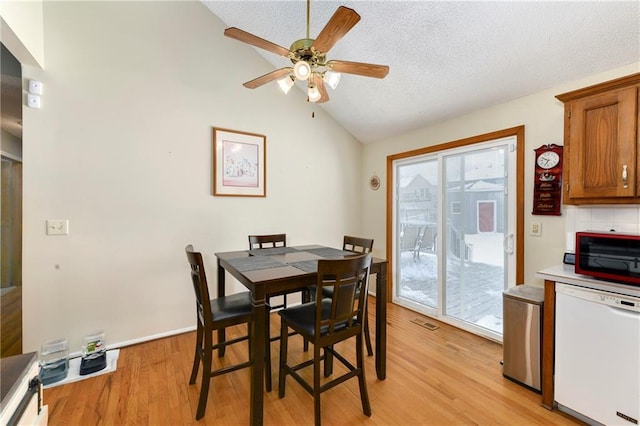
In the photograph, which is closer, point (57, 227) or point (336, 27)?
point (336, 27)

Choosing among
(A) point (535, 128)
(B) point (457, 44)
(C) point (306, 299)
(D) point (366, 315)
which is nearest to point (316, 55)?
(B) point (457, 44)

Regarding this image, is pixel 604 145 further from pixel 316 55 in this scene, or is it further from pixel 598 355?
pixel 316 55

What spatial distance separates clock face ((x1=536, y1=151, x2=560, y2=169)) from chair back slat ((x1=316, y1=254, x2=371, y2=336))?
1843 millimetres

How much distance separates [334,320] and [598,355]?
152cm

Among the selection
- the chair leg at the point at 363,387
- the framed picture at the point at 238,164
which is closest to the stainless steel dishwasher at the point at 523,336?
the chair leg at the point at 363,387

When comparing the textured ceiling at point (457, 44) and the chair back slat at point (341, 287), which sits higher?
the textured ceiling at point (457, 44)

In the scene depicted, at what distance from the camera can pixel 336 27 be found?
1503 millimetres

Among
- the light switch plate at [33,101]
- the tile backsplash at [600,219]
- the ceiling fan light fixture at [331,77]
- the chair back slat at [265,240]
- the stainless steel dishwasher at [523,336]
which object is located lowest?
the stainless steel dishwasher at [523,336]

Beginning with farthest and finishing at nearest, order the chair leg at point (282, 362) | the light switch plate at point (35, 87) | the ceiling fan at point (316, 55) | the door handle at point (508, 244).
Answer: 1. the door handle at point (508, 244)
2. the light switch plate at point (35, 87)
3. the chair leg at point (282, 362)
4. the ceiling fan at point (316, 55)

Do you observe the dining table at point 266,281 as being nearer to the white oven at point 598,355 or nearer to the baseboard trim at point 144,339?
the baseboard trim at point 144,339

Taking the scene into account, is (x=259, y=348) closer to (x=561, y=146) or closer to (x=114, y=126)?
(x=114, y=126)

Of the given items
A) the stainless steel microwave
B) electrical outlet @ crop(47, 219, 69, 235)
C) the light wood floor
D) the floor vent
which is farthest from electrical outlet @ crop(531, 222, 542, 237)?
electrical outlet @ crop(47, 219, 69, 235)

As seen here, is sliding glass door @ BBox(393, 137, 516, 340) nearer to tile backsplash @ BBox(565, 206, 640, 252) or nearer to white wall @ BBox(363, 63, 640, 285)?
white wall @ BBox(363, 63, 640, 285)

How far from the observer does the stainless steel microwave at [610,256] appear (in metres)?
1.51
